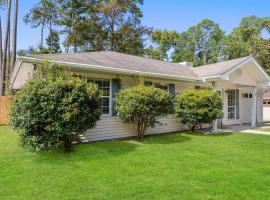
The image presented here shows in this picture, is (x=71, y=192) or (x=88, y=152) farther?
(x=88, y=152)

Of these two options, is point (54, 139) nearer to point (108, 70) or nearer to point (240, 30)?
point (108, 70)

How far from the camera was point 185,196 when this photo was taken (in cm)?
390

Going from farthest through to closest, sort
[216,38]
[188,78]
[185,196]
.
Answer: [216,38], [188,78], [185,196]

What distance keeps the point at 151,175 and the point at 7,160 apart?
380 cm

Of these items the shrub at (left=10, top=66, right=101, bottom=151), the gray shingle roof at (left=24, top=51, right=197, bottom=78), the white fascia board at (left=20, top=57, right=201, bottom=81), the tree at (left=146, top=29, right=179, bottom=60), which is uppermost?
the tree at (left=146, top=29, right=179, bottom=60)

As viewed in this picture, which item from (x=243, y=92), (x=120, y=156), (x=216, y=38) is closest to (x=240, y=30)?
(x=216, y=38)

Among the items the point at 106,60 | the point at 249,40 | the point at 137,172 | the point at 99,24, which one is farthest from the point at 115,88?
the point at 249,40

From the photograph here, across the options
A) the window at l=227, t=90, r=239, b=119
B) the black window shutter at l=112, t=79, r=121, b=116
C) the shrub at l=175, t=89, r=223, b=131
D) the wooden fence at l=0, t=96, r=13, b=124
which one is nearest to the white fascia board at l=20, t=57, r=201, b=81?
the black window shutter at l=112, t=79, r=121, b=116

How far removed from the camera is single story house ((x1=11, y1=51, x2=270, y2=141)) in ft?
28.4

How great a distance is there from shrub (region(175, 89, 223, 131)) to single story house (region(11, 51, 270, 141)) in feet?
3.02

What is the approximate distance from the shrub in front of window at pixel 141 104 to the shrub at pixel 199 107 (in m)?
1.58

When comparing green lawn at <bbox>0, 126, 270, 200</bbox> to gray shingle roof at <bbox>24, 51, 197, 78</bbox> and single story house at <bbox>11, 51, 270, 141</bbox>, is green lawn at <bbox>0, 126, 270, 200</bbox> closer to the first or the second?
single story house at <bbox>11, 51, 270, 141</bbox>

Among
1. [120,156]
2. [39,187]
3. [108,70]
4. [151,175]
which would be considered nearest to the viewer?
[39,187]

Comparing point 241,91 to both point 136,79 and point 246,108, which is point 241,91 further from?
point 136,79
